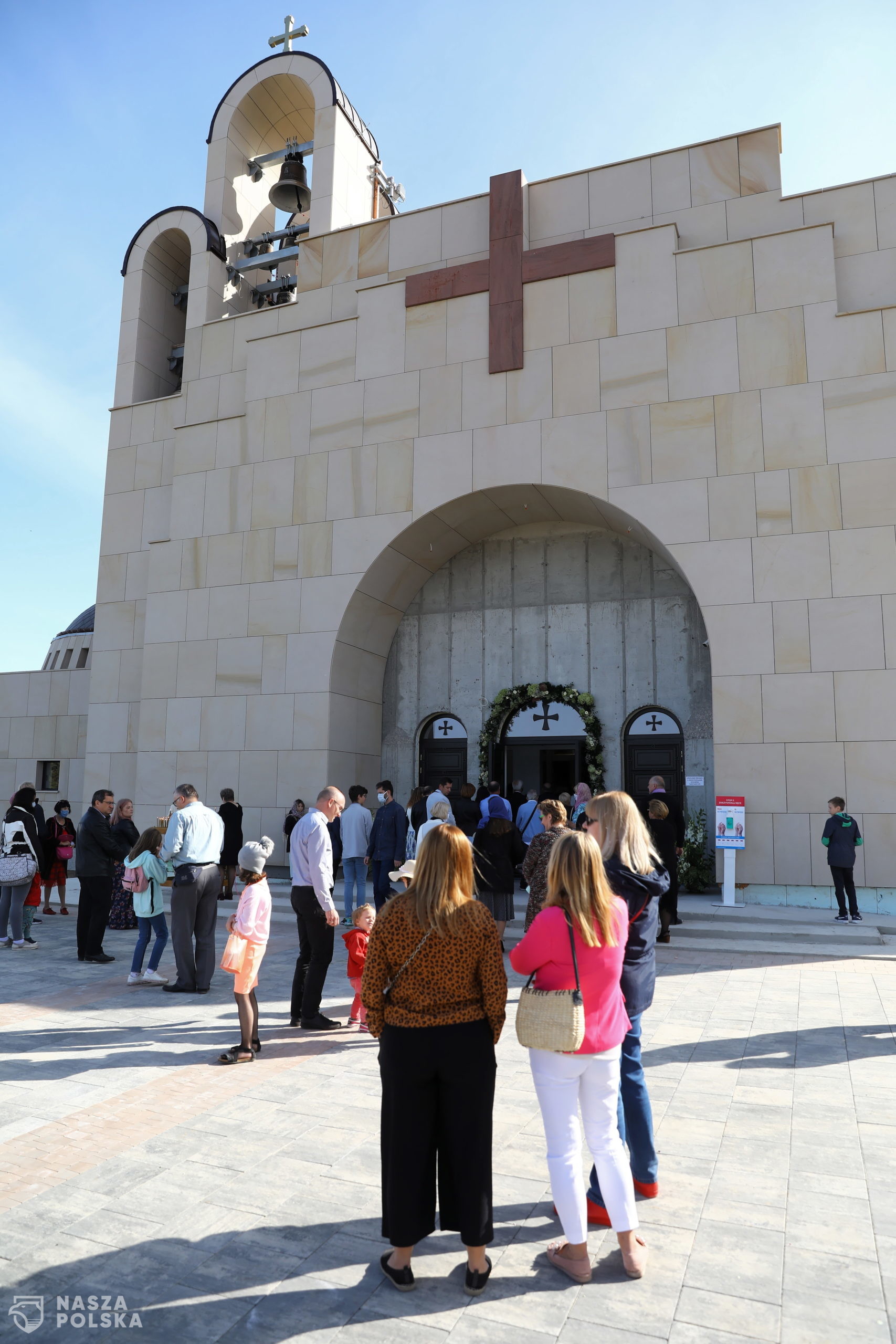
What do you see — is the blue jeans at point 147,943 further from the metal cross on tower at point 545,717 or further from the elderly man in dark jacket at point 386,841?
the metal cross on tower at point 545,717

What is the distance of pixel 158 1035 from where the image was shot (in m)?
7.16

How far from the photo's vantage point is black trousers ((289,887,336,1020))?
7109 mm

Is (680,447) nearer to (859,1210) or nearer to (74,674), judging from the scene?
(859,1210)

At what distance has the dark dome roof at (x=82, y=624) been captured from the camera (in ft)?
120

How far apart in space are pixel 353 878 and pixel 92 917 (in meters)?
3.47

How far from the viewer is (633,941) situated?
13.5ft

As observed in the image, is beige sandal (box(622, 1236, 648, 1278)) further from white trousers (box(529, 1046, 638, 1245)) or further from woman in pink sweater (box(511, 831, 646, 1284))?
white trousers (box(529, 1046, 638, 1245))

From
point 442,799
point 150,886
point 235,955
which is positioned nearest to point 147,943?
point 150,886

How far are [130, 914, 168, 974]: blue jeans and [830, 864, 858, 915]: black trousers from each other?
872 cm

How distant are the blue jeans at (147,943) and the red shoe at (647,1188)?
606 cm

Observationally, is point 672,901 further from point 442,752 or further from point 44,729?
point 44,729

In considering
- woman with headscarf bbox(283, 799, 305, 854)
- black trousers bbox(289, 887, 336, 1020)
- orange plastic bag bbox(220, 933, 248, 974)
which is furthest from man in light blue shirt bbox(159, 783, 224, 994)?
woman with headscarf bbox(283, 799, 305, 854)

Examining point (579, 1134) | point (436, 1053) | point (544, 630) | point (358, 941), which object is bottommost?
point (579, 1134)

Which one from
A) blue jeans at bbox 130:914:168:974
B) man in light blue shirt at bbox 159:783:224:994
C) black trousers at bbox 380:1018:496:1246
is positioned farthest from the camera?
blue jeans at bbox 130:914:168:974
